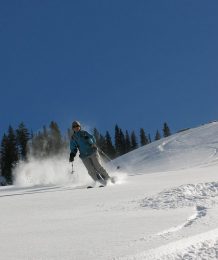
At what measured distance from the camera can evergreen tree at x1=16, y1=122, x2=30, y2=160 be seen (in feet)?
259

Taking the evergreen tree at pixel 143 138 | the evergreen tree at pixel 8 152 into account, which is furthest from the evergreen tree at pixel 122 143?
the evergreen tree at pixel 8 152

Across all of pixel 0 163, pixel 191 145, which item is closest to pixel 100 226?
pixel 191 145

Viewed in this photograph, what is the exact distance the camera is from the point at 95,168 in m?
11.7

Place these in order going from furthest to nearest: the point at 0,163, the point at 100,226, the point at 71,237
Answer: the point at 0,163, the point at 100,226, the point at 71,237

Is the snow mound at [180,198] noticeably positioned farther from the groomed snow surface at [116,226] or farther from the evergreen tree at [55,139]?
the evergreen tree at [55,139]

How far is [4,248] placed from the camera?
3.89 m

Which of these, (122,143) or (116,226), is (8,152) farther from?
(116,226)

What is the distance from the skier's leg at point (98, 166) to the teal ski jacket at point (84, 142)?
131 mm

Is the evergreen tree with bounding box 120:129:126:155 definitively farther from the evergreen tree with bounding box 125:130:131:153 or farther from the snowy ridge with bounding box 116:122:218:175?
the snowy ridge with bounding box 116:122:218:175

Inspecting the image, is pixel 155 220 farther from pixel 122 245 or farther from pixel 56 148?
pixel 56 148

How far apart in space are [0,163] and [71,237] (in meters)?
74.8

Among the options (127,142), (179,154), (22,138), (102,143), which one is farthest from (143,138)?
(179,154)

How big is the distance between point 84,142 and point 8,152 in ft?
218

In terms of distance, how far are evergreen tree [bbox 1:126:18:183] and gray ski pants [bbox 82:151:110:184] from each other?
6135 centimetres
